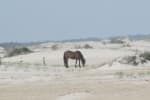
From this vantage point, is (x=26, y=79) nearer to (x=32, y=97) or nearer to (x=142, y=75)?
(x=142, y=75)

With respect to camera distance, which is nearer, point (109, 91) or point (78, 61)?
point (109, 91)

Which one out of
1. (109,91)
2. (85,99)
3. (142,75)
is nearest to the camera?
(85,99)

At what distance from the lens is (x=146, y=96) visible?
67.2 ft

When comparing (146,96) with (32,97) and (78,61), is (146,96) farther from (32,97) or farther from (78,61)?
(78,61)

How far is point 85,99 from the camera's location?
65.6ft

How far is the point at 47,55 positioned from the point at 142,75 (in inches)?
1272

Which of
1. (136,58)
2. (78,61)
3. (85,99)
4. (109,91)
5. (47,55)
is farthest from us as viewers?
(47,55)

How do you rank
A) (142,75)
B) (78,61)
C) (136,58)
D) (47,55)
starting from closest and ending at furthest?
1. (142,75)
2. (136,58)
3. (78,61)
4. (47,55)

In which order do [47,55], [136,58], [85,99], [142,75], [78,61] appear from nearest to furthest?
[85,99] → [142,75] → [136,58] → [78,61] → [47,55]

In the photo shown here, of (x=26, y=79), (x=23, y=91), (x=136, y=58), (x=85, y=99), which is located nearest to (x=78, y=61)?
(x=136, y=58)

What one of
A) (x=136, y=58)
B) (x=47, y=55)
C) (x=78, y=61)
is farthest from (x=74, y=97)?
(x=47, y=55)

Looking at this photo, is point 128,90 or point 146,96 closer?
point 146,96

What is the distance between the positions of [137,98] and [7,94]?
5.32 m

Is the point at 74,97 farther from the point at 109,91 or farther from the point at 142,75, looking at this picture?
the point at 142,75
